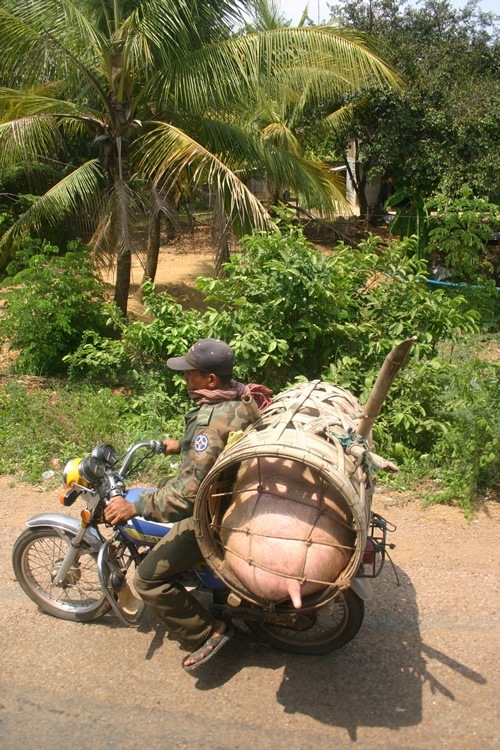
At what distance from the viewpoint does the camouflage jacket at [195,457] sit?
3.10 m

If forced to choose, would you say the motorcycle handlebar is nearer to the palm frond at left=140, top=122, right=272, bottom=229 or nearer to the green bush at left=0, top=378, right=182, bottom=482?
the green bush at left=0, top=378, right=182, bottom=482

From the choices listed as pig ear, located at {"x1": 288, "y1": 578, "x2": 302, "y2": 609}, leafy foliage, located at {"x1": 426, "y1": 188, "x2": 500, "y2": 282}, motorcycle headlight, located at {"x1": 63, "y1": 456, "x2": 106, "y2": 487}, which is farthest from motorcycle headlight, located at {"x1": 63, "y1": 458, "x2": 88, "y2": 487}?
leafy foliage, located at {"x1": 426, "y1": 188, "x2": 500, "y2": 282}

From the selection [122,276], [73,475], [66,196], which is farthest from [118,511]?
[122,276]

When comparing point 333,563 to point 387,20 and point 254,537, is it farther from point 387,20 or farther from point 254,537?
point 387,20

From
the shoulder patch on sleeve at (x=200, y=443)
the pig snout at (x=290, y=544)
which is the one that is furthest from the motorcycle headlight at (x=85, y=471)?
the pig snout at (x=290, y=544)

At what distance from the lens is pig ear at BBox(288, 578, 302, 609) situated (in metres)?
2.64

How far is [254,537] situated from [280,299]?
3.35 metres

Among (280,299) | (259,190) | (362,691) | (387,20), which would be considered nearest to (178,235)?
(259,190)

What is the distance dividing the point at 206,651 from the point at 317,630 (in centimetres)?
62

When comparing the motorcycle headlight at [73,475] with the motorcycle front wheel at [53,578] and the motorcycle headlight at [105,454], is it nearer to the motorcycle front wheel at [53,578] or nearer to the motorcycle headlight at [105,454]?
the motorcycle headlight at [105,454]

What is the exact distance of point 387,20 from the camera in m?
14.6

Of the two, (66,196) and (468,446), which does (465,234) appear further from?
(66,196)

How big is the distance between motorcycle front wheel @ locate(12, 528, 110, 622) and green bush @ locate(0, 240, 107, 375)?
13.5ft

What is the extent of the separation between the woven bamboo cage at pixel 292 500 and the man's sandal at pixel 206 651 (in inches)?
20.9
